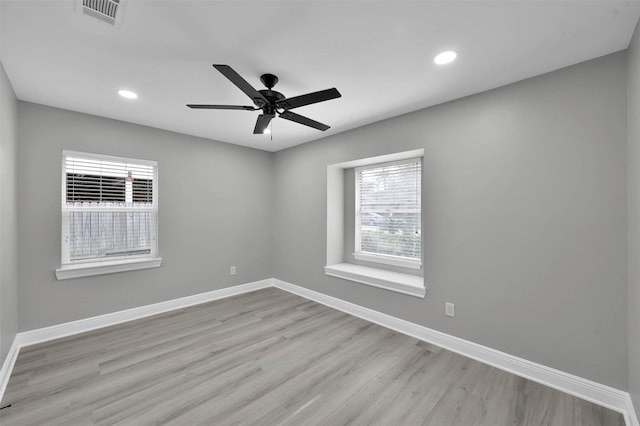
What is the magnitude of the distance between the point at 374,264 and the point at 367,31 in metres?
2.98

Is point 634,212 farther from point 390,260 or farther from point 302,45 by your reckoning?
point 302,45

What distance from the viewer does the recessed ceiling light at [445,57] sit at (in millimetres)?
1973

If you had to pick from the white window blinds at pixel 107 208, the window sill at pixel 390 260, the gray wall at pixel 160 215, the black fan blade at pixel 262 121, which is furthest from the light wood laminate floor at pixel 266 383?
the black fan blade at pixel 262 121

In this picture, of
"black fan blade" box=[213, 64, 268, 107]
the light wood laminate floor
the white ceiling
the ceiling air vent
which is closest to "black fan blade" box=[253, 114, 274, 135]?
"black fan blade" box=[213, 64, 268, 107]

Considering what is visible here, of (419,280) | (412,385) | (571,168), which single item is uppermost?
(571,168)

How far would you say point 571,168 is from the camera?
212 cm

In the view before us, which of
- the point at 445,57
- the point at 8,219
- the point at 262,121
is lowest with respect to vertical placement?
the point at 8,219

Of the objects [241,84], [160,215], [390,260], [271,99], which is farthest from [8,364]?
[390,260]

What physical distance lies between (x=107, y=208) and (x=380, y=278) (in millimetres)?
3580

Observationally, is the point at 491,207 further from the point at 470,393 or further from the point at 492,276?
the point at 470,393

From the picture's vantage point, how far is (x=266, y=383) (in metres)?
2.20

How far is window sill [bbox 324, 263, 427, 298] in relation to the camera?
10.1 ft

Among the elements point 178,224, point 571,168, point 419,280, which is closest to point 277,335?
point 419,280

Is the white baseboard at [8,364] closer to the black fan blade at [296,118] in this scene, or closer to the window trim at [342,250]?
the black fan blade at [296,118]
